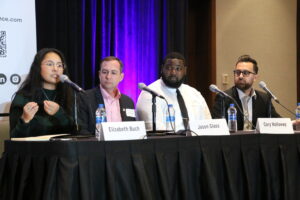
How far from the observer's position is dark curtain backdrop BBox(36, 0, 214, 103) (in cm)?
398

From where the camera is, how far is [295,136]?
2.61 metres

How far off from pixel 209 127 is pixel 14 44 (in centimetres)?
178

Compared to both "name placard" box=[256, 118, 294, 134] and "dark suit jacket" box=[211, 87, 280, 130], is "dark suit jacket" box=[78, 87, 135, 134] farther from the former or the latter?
"name placard" box=[256, 118, 294, 134]

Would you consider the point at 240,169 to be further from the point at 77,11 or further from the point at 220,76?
the point at 220,76

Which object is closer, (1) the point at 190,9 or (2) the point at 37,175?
(2) the point at 37,175

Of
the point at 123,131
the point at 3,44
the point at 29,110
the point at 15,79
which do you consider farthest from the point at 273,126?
the point at 3,44

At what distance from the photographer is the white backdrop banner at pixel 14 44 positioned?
10.7 ft

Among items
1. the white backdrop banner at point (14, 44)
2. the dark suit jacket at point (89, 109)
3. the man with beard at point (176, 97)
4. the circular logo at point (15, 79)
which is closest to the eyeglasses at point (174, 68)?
the man with beard at point (176, 97)

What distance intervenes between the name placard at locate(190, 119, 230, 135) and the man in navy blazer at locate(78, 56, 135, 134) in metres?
1.10

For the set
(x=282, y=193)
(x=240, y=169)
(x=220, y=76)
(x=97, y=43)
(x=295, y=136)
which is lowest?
(x=282, y=193)

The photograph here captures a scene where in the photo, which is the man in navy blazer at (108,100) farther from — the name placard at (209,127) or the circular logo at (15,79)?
the name placard at (209,127)

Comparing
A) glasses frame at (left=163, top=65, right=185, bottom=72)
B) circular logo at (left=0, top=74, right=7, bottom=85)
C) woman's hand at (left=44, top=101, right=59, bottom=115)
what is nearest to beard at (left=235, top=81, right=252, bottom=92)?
glasses frame at (left=163, top=65, right=185, bottom=72)

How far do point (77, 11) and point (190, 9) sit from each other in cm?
173

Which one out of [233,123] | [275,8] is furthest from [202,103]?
[275,8]
